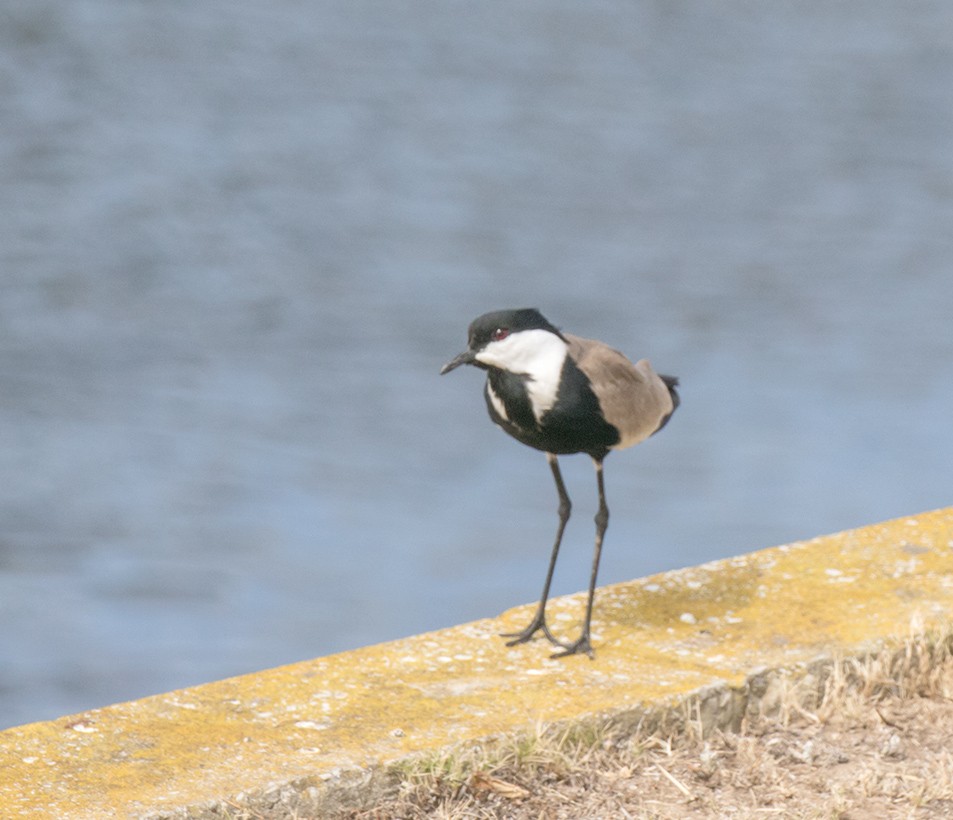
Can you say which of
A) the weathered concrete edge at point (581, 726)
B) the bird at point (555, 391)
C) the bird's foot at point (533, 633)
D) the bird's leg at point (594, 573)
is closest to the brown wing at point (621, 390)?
the bird at point (555, 391)

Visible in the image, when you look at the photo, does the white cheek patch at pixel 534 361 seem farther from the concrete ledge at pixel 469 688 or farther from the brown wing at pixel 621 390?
the concrete ledge at pixel 469 688

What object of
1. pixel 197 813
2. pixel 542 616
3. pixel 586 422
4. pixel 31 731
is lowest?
pixel 197 813

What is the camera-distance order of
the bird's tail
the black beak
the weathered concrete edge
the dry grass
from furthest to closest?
the bird's tail → the black beak → the dry grass → the weathered concrete edge

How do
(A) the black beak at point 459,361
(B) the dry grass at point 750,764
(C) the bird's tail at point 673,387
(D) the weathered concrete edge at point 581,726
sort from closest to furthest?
1. (D) the weathered concrete edge at point 581,726
2. (B) the dry grass at point 750,764
3. (A) the black beak at point 459,361
4. (C) the bird's tail at point 673,387

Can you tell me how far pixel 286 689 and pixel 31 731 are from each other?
0.54 m

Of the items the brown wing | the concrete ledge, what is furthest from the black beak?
the concrete ledge

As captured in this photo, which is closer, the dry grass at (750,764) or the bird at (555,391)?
the dry grass at (750,764)

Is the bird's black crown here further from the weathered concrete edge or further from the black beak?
the weathered concrete edge

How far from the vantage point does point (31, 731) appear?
3.32 m

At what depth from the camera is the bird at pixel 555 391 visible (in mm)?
3705

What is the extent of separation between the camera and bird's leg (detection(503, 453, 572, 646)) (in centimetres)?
387

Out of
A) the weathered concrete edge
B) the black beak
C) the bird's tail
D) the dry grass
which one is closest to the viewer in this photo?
the weathered concrete edge

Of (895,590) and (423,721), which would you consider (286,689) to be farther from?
(895,590)

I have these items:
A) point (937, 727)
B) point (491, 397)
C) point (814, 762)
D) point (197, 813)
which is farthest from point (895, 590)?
point (197, 813)
